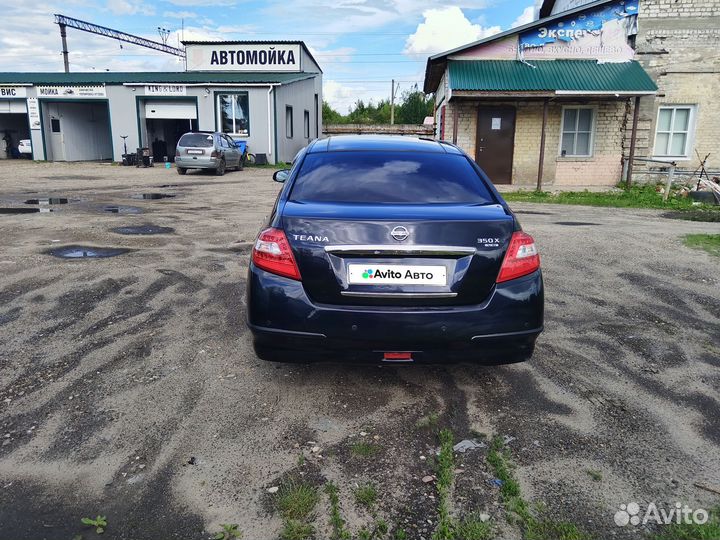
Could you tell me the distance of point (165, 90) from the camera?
27562mm

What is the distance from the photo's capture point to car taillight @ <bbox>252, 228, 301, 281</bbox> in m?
3.09

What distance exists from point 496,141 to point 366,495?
56.0 feet

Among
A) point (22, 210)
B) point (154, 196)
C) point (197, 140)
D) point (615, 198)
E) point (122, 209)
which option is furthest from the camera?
point (197, 140)

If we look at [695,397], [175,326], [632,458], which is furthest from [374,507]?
[175,326]

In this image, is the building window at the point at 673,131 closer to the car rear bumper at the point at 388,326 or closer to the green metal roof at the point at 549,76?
the green metal roof at the point at 549,76

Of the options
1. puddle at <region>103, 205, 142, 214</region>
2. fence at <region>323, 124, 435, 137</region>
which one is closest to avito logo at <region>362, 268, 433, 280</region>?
puddle at <region>103, 205, 142, 214</region>

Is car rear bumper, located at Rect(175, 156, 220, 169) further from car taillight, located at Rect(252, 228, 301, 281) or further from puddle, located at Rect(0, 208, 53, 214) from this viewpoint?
car taillight, located at Rect(252, 228, 301, 281)

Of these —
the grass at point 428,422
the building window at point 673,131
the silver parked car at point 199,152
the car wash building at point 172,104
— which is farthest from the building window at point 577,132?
the grass at point 428,422

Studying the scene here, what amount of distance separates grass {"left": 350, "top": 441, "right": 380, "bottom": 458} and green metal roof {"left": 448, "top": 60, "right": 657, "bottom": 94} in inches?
589

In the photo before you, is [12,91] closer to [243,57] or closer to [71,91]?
[71,91]

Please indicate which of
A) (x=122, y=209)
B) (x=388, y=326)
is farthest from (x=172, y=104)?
(x=388, y=326)

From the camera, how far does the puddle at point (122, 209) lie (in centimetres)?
1134

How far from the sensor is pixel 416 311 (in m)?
3.01

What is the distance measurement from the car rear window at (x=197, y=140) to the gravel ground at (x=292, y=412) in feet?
50.9
